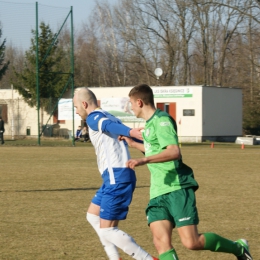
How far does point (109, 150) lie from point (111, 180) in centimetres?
30

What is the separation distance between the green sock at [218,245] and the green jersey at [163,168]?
1.63ft

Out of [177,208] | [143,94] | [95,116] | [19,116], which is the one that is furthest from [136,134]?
[19,116]

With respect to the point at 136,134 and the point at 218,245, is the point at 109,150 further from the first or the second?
the point at 218,245

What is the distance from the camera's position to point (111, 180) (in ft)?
19.6

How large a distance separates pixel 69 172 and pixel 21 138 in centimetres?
2674

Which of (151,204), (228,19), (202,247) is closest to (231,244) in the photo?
(202,247)

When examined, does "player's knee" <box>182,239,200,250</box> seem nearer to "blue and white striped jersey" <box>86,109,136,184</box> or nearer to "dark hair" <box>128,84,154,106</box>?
"blue and white striped jersey" <box>86,109,136,184</box>

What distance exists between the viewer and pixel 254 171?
62.1 ft

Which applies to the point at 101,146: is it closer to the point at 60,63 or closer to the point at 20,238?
the point at 20,238

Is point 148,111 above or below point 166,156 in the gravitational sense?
above

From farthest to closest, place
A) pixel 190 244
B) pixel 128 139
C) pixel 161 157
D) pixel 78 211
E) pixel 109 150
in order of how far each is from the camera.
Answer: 1. pixel 78 211
2. pixel 109 150
3. pixel 128 139
4. pixel 190 244
5. pixel 161 157

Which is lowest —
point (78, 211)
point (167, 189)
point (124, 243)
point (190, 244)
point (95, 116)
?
point (78, 211)

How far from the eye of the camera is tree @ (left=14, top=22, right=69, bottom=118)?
39.2 m

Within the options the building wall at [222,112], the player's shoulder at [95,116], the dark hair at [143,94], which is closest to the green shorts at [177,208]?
the dark hair at [143,94]
